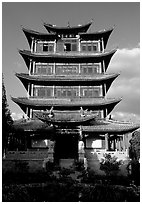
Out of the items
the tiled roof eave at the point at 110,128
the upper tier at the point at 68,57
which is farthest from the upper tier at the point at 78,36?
the tiled roof eave at the point at 110,128

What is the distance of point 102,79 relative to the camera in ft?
91.0

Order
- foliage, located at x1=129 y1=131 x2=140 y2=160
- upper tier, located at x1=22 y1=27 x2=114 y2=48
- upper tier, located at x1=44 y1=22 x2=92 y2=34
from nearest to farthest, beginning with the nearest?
1. upper tier, located at x1=22 y1=27 x2=114 y2=48
2. upper tier, located at x1=44 y1=22 x2=92 y2=34
3. foliage, located at x1=129 y1=131 x2=140 y2=160

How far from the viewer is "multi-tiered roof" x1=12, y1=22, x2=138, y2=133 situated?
2606cm

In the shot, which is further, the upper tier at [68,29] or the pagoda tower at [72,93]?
the upper tier at [68,29]

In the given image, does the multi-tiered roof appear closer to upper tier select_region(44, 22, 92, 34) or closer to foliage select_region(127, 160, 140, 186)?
upper tier select_region(44, 22, 92, 34)

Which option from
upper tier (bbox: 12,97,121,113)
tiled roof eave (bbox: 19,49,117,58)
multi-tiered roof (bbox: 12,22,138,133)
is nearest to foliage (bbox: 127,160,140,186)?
multi-tiered roof (bbox: 12,22,138,133)

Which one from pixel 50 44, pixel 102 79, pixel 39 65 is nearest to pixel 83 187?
pixel 102 79

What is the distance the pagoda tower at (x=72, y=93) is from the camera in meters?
23.6

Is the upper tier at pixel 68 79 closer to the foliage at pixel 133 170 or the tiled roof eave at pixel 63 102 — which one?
the tiled roof eave at pixel 63 102

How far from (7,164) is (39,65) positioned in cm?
1359

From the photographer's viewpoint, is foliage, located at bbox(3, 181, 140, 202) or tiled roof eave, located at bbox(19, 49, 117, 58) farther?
tiled roof eave, located at bbox(19, 49, 117, 58)

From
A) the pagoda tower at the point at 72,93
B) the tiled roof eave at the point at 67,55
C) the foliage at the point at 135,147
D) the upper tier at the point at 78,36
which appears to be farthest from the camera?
the foliage at the point at 135,147

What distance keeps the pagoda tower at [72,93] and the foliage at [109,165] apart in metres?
1.23

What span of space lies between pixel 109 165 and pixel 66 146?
676 centimetres
